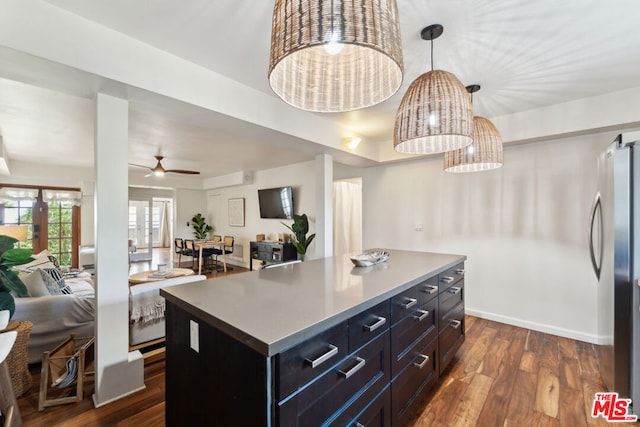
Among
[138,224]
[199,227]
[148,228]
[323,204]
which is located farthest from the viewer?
[138,224]

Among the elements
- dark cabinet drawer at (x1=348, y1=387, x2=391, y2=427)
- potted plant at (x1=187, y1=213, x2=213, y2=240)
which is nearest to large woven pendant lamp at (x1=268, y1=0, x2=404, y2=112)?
dark cabinet drawer at (x1=348, y1=387, x2=391, y2=427)

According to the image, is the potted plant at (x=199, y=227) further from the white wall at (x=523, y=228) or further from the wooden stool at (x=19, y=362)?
the white wall at (x=523, y=228)

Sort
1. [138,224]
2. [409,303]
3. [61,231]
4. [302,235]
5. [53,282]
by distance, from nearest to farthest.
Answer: [409,303] < [53,282] < [302,235] < [61,231] < [138,224]

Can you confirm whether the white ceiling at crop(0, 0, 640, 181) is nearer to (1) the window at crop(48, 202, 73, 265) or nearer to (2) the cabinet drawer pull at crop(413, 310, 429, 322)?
(2) the cabinet drawer pull at crop(413, 310, 429, 322)

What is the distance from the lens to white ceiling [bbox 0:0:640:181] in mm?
1511

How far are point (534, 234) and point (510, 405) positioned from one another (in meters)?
1.99

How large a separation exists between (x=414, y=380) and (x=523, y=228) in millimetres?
2493

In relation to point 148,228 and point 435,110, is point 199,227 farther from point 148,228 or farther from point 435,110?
point 435,110

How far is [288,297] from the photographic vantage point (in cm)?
127

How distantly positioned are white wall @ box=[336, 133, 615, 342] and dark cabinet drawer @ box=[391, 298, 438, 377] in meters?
1.98

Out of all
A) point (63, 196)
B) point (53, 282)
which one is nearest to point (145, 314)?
point (53, 282)

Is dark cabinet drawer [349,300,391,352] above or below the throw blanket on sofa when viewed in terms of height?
above

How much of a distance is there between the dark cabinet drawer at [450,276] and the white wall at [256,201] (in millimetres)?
3319

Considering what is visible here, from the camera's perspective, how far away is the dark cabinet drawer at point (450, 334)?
2016mm
